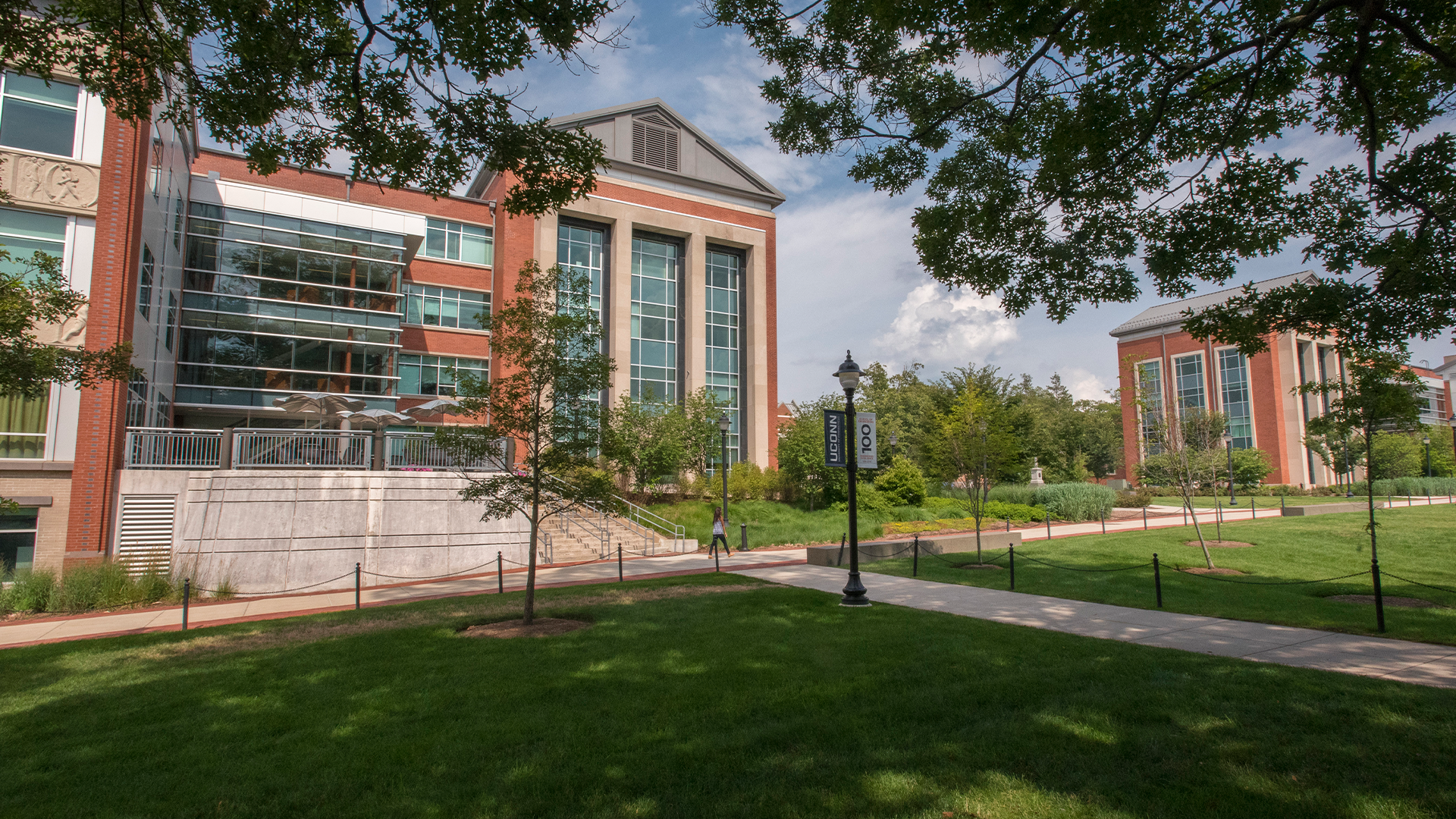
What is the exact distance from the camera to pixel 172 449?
1883 cm

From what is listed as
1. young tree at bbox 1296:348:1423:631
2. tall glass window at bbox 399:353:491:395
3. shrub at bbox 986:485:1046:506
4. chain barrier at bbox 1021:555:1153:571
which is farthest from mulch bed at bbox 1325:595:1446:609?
tall glass window at bbox 399:353:491:395

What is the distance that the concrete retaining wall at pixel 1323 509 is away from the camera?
30.2 m

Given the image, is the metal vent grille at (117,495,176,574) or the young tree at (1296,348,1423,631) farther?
the metal vent grille at (117,495,176,574)

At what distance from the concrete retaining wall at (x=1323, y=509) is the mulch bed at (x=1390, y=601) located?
68.6 ft

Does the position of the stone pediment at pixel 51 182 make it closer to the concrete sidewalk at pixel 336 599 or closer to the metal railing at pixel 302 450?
the metal railing at pixel 302 450

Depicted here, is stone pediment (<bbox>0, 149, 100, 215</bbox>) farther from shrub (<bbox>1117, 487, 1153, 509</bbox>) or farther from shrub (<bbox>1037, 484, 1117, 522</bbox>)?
shrub (<bbox>1117, 487, 1153, 509</bbox>)

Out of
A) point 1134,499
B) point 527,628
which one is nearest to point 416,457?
point 527,628

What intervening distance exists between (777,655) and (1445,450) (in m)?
80.4

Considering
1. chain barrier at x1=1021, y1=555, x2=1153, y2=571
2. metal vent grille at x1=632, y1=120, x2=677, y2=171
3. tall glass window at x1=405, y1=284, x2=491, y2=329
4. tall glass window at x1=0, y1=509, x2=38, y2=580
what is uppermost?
metal vent grille at x1=632, y1=120, x2=677, y2=171

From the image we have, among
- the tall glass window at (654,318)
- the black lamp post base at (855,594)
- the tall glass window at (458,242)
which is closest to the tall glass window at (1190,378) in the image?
the tall glass window at (654,318)

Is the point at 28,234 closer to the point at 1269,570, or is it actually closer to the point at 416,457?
the point at 416,457

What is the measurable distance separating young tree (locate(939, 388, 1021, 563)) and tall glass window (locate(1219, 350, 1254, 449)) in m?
56.3

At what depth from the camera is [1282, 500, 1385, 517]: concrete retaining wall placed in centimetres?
Answer: 3022

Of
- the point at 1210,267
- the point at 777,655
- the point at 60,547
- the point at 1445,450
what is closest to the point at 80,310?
the point at 60,547
